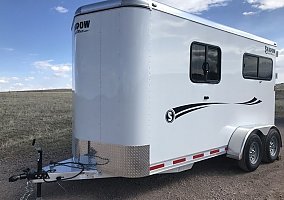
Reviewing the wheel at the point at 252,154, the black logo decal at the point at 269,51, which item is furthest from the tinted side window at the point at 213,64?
the black logo decal at the point at 269,51

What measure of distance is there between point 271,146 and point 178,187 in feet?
10.5

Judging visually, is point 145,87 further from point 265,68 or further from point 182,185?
point 265,68

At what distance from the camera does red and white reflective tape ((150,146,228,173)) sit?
16.7 ft

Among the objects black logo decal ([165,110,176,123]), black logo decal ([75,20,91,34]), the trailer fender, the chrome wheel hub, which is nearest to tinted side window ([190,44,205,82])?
black logo decal ([165,110,176,123])

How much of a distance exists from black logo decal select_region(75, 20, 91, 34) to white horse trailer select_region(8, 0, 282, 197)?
0.02 m

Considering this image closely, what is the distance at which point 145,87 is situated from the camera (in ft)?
16.1

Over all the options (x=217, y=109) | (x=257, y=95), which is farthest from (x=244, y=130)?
(x=257, y=95)

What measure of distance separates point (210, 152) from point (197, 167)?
44.6 inches

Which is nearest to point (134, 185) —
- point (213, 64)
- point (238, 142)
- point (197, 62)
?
point (238, 142)

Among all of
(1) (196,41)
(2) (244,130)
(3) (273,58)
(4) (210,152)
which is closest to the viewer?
(1) (196,41)

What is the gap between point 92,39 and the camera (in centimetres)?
514

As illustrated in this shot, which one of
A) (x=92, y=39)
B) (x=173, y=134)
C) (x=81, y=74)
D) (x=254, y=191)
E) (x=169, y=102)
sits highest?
(x=92, y=39)

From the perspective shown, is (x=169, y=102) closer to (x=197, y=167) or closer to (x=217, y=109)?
(x=217, y=109)

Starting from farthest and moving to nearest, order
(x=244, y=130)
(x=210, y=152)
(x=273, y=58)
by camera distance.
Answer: (x=273, y=58), (x=244, y=130), (x=210, y=152)
